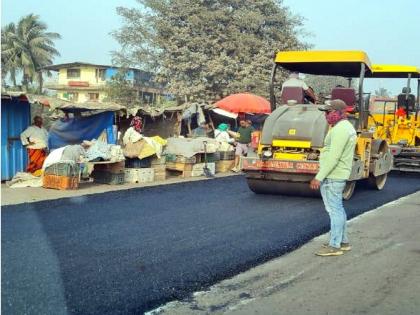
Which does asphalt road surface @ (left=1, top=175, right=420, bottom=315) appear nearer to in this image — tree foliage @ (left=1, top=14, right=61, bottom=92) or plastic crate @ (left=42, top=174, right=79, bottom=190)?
plastic crate @ (left=42, top=174, right=79, bottom=190)

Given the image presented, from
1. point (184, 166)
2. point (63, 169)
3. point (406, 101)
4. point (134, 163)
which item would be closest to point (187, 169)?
point (184, 166)

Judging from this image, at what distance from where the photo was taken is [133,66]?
3086 cm

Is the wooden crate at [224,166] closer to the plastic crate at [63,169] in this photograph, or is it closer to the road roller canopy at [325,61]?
the road roller canopy at [325,61]

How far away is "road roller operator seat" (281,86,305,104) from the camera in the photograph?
10102 millimetres

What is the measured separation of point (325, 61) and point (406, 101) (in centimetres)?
436

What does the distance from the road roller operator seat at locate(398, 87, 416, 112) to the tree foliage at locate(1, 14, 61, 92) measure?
2845 centimetres

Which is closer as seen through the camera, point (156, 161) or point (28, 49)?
point (156, 161)

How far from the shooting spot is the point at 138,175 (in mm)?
11711

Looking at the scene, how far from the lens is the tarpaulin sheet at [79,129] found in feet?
41.4

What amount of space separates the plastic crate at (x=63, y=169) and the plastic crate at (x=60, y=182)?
0.20 feet

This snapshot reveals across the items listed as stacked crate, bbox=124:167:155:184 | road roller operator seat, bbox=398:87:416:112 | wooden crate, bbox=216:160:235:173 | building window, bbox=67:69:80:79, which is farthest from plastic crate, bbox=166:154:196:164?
building window, bbox=67:69:80:79

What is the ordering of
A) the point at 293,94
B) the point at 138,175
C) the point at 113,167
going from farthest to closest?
the point at 138,175
the point at 113,167
the point at 293,94

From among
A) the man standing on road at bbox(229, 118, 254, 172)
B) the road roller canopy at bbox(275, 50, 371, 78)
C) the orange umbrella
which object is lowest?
the man standing on road at bbox(229, 118, 254, 172)

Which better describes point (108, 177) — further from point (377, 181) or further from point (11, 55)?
point (11, 55)
